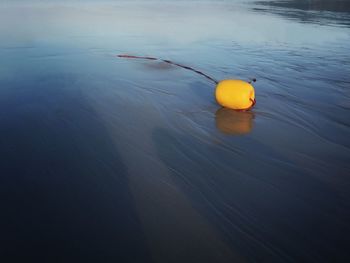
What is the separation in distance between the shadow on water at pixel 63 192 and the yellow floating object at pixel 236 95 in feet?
7.26

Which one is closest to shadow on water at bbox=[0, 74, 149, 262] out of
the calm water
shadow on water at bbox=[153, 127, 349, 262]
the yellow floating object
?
the calm water

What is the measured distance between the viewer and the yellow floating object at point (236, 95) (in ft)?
18.0

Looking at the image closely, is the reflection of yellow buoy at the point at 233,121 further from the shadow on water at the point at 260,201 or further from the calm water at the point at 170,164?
the shadow on water at the point at 260,201

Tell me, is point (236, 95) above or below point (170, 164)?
above

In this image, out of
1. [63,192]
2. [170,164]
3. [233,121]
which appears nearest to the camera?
[63,192]

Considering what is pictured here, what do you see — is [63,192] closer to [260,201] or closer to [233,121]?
[260,201]

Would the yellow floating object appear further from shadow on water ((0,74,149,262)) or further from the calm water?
shadow on water ((0,74,149,262))

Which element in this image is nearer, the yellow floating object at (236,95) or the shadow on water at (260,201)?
the shadow on water at (260,201)

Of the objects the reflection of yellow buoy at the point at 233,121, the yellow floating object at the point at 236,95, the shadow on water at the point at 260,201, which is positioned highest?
the yellow floating object at the point at 236,95

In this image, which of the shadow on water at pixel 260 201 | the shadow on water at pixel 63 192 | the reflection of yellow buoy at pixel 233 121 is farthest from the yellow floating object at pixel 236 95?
the shadow on water at pixel 63 192

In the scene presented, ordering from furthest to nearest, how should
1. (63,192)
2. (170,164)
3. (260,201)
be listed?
1. (170,164)
2. (63,192)
3. (260,201)

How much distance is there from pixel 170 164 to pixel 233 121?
1.78 metres

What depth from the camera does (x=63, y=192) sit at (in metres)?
3.60

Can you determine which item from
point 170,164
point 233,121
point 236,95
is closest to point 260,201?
point 170,164
